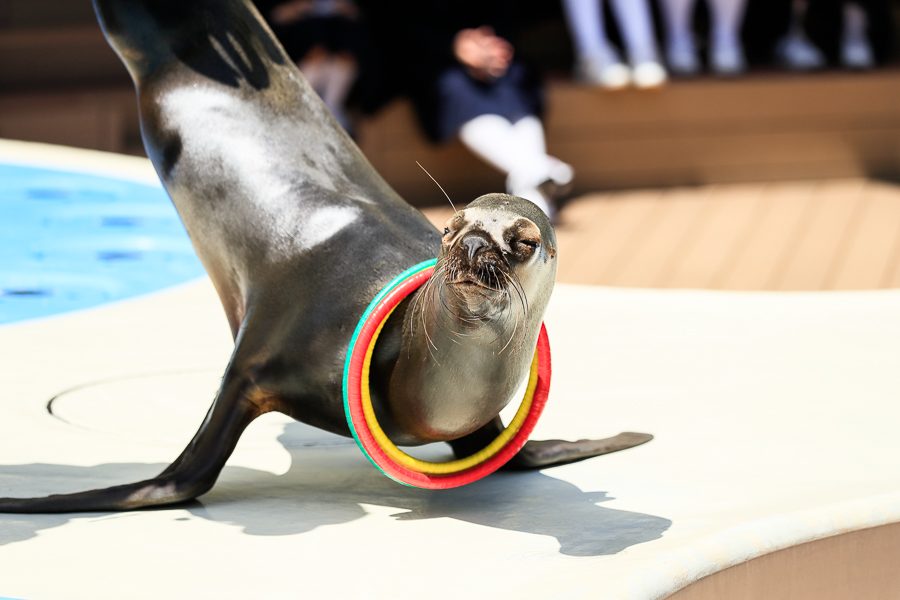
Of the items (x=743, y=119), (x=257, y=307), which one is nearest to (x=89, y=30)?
(x=743, y=119)

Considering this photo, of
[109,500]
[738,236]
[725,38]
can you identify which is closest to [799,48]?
[725,38]

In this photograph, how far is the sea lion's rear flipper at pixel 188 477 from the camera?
3270 millimetres

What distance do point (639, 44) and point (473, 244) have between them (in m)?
6.50

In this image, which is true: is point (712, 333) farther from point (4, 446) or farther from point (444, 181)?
point (444, 181)

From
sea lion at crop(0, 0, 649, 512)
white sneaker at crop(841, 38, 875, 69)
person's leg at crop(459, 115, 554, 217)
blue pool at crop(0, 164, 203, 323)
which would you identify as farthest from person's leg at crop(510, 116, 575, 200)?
sea lion at crop(0, 0, 649, 512)

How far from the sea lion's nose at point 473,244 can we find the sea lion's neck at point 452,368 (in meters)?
0.17

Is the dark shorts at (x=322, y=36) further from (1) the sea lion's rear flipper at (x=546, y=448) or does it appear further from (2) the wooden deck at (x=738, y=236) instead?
(1) the sea lion's rear flipper at (x=546, y=448)

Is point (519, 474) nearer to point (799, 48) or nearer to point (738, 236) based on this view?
point (738, 236)

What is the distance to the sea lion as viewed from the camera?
2961mm

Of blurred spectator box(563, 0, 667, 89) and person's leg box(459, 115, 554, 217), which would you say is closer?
person's leg box(459, 115, 554, 217)

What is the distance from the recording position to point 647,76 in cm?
893

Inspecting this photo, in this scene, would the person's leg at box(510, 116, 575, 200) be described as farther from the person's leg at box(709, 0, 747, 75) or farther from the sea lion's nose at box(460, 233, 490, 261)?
the sea lion's nose at box(460, 233, 490, 261)

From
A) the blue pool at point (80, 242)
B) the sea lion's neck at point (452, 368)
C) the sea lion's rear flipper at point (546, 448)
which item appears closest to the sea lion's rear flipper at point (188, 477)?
the sea lion's neck at point (452, 368)

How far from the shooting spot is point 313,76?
8.51 meters
